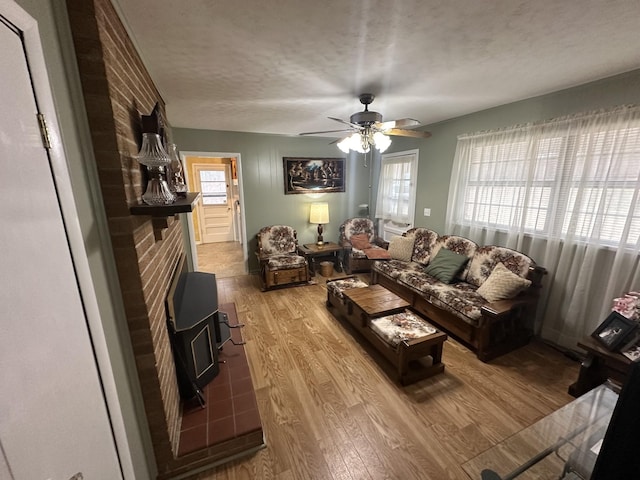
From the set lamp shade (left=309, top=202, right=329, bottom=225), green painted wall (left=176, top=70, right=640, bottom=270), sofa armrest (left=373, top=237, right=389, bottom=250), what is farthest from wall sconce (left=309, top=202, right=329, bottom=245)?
sofa armrest (left=373, top=237, right=389, bottom=250)

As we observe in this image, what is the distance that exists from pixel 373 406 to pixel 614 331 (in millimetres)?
1843

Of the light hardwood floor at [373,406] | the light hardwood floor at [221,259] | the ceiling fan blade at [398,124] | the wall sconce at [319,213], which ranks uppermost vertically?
the ceiling fan blade at [398,124]

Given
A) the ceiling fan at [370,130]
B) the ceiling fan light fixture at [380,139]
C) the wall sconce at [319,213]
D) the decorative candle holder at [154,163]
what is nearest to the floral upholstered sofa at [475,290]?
the wall sconce at [319,213]

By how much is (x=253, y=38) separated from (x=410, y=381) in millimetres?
2648

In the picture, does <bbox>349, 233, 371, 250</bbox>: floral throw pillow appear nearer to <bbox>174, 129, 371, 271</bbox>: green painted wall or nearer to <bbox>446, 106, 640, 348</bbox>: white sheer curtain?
<bbox>174, 129, 371, 271</bbox>: green painted wall

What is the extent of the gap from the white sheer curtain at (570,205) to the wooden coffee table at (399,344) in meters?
1.40

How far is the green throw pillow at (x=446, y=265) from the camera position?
9.72 ft

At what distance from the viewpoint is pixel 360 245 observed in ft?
14.3

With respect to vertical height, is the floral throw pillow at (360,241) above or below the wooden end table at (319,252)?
above

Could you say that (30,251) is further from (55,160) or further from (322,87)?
(322,87)

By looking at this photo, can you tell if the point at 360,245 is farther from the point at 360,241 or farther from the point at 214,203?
the point at 214,203

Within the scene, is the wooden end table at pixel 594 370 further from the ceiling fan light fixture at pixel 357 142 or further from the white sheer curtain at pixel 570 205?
the ceiling fan light fixture at pixel 357 142

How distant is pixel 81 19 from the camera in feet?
2.92

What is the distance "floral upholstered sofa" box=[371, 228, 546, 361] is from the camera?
2.33 meters
